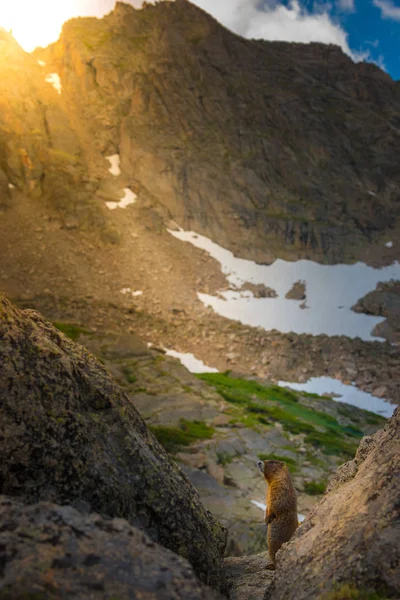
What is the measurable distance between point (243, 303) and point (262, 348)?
14797 millimetres

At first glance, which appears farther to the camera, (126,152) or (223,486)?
(126,152)

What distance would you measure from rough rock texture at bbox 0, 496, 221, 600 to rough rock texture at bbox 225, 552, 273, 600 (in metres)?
2.78

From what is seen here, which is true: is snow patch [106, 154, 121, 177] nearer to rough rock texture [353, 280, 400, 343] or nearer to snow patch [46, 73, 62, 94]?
snow patch [46, 73, 62, 94]

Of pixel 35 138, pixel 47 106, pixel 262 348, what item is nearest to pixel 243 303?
pixel 262 348

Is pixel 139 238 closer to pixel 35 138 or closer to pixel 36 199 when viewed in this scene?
pixel 36 199

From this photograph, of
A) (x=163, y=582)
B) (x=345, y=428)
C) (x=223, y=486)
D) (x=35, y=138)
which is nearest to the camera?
(x=163, y=582)

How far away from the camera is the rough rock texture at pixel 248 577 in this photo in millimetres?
5945

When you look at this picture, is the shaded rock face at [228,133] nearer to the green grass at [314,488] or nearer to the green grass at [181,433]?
the green grass at [181,433]

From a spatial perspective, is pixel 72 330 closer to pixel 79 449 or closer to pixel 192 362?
pixel 192 362

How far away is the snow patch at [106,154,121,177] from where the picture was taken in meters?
98.4

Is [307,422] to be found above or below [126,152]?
below

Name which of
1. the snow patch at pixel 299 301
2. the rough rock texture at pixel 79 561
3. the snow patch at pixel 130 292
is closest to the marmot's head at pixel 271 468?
the rough rock texture at pixel 79 561

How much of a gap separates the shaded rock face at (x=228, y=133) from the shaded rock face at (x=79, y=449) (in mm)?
88844

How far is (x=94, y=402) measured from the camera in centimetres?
566
